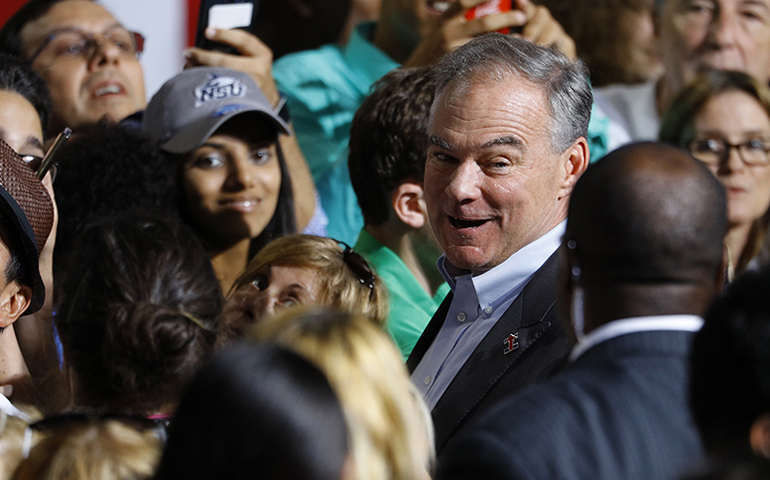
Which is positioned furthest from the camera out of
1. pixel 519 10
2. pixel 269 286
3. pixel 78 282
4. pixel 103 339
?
pixel 519 10

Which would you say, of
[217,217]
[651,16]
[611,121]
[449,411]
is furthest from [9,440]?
[651,16]

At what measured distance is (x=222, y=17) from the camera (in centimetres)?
407

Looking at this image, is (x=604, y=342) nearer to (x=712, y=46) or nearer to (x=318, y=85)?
(x=318, y=85)

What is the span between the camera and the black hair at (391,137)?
10.6ft

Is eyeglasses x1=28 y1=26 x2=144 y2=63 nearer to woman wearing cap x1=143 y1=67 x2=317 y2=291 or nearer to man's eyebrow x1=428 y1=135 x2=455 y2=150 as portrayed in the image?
woman wearing cap x1=143 y1=67 x2=317 y2=291

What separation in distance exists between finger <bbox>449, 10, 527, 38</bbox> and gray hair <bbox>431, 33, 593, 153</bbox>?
128 cm

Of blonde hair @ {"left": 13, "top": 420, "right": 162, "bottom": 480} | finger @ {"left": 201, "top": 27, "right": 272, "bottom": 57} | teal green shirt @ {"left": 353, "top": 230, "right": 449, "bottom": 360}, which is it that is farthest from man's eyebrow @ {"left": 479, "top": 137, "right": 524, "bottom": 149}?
finger @ {"left": 201, "top": 27, "right": 272, "bottom": 57}

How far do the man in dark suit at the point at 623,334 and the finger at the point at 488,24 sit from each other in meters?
2.40

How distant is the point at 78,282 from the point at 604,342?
1.46 meters

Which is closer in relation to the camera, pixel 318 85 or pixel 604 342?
pixel 604 342

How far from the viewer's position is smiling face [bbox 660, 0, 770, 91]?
181 inches

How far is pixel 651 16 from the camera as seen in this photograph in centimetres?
538

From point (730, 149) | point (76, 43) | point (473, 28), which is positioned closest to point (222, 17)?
point (76, 43)

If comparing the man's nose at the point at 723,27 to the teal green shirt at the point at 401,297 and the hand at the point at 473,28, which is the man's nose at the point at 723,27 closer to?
the hand at the point at 473,28
